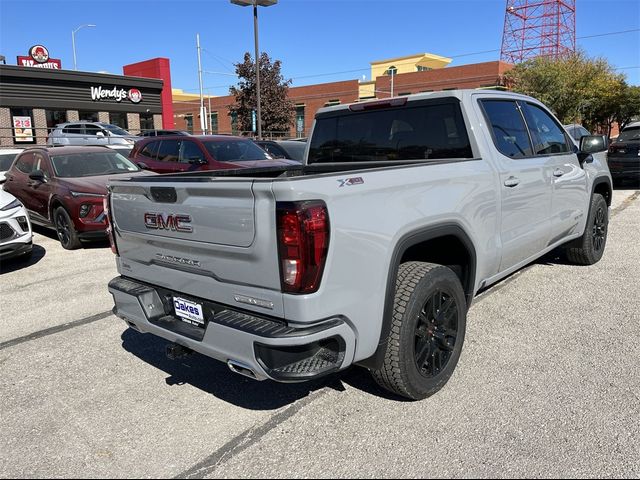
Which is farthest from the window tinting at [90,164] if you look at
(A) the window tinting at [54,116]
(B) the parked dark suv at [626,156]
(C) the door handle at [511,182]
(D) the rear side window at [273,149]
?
(A) the window tinting at [54,116]

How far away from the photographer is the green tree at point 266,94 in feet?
117

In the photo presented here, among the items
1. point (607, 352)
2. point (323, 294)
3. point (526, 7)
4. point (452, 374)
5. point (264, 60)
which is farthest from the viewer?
A: point (526, 7)

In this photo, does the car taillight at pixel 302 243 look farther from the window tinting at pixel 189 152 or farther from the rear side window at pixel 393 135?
the window tinting at pixel 189 152

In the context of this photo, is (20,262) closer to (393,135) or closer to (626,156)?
(393,135)

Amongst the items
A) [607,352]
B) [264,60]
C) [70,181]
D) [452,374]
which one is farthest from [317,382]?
[264,60]

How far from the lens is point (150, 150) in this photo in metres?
11.3

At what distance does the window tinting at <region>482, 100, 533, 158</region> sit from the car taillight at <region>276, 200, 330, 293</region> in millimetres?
2156

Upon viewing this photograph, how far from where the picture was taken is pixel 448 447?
Answer: 8.84 feet

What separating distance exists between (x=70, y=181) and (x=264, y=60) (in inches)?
1202

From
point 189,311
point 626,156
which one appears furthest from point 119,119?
point 189,311

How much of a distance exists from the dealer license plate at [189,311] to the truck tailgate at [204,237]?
0.07 m

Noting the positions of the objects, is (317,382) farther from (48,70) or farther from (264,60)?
(264,60)

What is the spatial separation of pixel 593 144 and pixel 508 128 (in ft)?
5.87

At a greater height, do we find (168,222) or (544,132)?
(544,132)
